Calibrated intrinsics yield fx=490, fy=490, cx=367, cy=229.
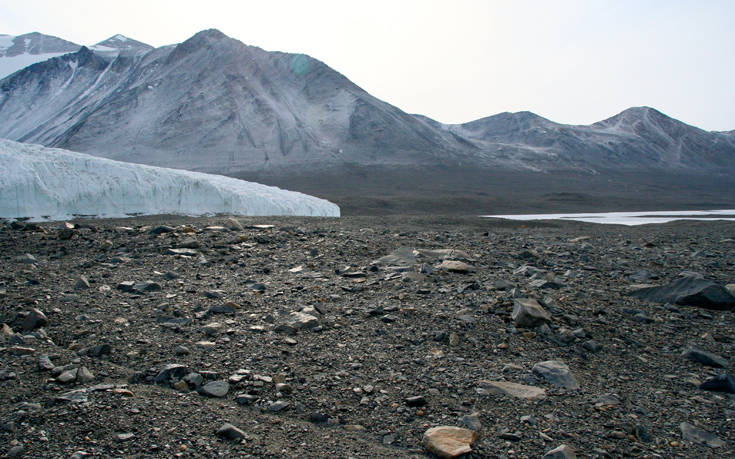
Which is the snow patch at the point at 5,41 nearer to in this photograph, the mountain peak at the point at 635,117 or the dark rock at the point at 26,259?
the dark rock at the point at 26,259

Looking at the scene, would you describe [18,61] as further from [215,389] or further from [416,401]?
[416,401]

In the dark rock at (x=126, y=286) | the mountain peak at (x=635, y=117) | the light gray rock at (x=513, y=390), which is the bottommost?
the light gray rock at (x=513, y=390)

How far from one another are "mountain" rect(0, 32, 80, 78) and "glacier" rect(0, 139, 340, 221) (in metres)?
146

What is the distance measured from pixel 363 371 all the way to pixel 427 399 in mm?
589

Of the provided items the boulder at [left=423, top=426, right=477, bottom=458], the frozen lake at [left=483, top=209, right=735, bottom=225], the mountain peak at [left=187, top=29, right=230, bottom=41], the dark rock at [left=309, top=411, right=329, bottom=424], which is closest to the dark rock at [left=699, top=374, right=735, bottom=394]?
the boulder at [left=423, top=426, right=477, bottom=458]

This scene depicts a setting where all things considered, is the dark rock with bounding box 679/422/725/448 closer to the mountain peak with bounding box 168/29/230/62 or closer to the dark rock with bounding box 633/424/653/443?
the dark rock with bounding box 633/424/653/443

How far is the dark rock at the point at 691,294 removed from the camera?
5.52m

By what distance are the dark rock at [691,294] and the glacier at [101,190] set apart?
14576 millimetres

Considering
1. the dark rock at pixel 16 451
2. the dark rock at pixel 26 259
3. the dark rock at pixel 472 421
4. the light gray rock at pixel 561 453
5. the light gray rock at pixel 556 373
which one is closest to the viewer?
the dark rock at pixel 16 451

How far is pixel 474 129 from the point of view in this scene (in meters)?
146

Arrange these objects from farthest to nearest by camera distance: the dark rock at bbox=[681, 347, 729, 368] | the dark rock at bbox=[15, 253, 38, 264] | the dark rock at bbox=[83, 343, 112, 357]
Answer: the dark rock at bbox=[15, 253, 38, 264] < the dark rock at bbox=[681, 347, 729, 368] < the dark rock at bbox=[83, 343, 112, 357]

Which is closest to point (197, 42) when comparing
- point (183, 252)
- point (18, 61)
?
point (18, 61)

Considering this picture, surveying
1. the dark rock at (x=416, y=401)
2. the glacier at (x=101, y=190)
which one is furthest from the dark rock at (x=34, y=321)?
the glacier at (x=101, y=190)

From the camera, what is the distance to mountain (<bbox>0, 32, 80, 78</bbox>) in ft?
441
